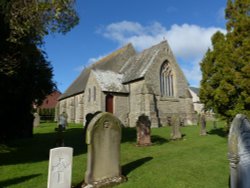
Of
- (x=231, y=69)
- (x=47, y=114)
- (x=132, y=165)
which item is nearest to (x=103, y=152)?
(x=132, y=165)

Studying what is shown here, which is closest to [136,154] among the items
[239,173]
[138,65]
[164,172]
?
[164,172]

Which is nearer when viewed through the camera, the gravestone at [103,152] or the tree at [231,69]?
the gravestone at [103,152]

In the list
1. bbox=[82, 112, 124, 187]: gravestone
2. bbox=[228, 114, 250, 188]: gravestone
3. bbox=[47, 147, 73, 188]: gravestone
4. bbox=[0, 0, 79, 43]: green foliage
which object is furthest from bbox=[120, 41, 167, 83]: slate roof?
bbox=[228, 114, 250, 188]: gravestone

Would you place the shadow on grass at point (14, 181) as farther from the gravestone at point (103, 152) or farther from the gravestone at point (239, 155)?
the gravestone at point (239, 155)

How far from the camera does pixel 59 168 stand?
245 inches

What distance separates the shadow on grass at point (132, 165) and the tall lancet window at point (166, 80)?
1988 cm

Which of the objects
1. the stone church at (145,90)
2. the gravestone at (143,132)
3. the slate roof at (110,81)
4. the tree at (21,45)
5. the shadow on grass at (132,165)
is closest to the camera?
the shadow on grass at (132,165)

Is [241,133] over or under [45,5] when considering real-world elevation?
under

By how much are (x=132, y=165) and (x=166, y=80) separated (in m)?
22.0

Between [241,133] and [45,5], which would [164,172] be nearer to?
[241,133]

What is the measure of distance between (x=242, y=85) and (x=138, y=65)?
61.3 ft

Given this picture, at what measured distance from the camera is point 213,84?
1515 cm

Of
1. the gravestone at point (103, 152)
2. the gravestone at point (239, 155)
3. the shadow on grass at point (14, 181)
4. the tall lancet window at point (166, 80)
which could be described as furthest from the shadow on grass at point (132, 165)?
the tall lancet window at point (166, 80)

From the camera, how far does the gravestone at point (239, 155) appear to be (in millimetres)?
4285
